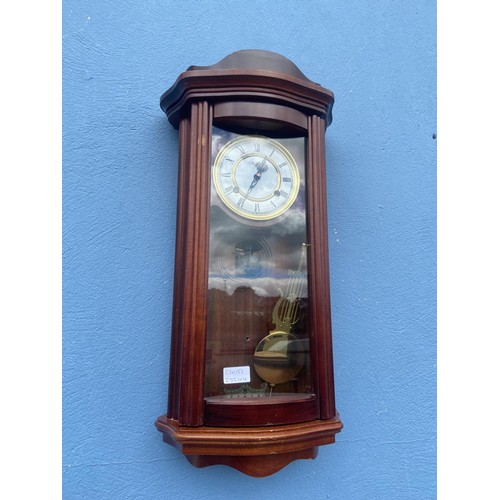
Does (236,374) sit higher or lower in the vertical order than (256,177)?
lower

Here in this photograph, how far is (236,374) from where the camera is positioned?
27.1 inches

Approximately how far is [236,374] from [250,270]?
16 cm

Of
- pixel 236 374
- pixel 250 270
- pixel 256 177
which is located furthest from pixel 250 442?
pixel 256 177

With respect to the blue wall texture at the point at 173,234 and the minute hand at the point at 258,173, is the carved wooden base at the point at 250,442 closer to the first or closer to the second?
the blue wall texture at the point at 173,234

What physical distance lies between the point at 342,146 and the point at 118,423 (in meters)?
0.61

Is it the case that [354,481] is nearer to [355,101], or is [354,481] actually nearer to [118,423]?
[118,423]

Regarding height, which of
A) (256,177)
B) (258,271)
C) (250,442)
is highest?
(256,177)

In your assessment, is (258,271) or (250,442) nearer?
(250,442)

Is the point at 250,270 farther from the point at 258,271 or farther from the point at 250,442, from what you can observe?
the point at 250,442

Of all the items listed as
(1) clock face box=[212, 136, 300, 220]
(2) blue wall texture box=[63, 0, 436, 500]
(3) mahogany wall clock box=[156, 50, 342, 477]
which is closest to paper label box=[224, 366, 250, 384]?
(3) mahogany wall clock box=[156, 50, 342, 477]

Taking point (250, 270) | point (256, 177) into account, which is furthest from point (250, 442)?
point (256, 177)

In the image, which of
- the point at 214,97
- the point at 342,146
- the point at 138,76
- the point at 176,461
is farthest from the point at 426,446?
the point at 138,76

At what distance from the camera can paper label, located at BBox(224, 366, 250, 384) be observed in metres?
0.68

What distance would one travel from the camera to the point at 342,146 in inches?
33.1
